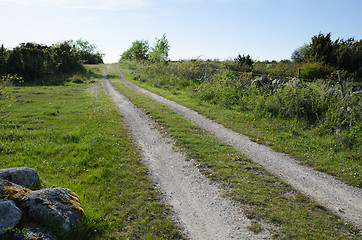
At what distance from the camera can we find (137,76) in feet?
111

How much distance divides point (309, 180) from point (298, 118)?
562cm

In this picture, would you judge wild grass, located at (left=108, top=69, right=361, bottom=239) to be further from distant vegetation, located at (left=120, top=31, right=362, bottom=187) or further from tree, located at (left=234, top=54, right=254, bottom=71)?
tree, located at (left=234, top=54, right=254, bottom=71)

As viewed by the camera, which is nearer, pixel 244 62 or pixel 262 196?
pixel 262 196

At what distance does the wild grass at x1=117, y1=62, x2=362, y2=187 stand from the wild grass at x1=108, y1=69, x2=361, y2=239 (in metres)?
1.89

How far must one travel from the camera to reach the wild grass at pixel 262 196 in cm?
430

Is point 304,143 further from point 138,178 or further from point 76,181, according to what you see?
point 76,181

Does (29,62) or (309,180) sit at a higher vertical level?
(29,62)

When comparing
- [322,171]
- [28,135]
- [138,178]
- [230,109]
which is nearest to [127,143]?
[138,178]

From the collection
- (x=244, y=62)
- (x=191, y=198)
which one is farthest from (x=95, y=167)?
(x=244, y=62)

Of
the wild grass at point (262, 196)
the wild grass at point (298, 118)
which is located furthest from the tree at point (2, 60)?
the wild grass at point (262, 196)

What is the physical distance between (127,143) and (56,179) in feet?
10.3

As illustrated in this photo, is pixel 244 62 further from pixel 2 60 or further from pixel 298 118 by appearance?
pixel 2 60

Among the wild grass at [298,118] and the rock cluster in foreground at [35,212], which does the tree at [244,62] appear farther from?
the rock cluster in foreground at [35,212]

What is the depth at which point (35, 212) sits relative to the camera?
12.1 ft
